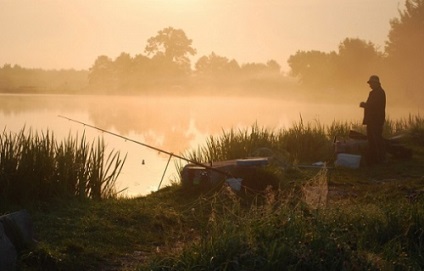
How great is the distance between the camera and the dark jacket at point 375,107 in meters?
14.1

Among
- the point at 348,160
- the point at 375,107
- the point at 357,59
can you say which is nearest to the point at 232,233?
the point at 348,160

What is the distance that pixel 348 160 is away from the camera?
14148mm

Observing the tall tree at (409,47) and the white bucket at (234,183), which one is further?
the tall tree at (409,47)

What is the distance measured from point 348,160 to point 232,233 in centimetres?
893

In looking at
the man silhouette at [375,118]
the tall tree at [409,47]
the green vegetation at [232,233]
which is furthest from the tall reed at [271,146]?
the tall tree at [409,47]

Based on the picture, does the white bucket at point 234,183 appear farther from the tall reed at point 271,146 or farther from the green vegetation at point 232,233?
the tall reed at point 271,146

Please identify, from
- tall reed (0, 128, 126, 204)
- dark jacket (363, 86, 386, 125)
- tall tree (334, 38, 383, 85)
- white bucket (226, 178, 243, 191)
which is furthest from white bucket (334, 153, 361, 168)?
tall tree (334, 38, 383, 85)

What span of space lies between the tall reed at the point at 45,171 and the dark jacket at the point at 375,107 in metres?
6.62

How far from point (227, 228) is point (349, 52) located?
5821 cm

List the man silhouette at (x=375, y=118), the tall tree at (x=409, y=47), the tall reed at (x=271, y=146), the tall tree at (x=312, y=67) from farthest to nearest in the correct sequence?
the tall tree at (x=312, y=67) → the tall tree at (x=409, y=47) → the tall reed at (x=271, y=146) → the man silhouette at (x=375, y=118)

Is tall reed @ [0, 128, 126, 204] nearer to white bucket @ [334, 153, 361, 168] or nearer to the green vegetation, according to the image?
the green vegetation

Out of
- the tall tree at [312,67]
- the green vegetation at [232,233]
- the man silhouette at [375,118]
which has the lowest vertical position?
the green vegetation at [232,233]

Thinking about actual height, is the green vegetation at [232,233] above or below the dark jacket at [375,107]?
below

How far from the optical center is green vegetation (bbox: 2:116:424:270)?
5.52 meters
